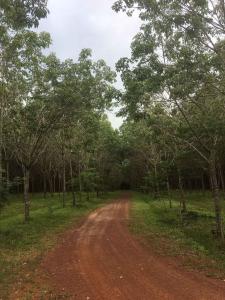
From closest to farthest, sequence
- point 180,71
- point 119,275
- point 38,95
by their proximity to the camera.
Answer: point 119,275
point 180,71
point 38,95

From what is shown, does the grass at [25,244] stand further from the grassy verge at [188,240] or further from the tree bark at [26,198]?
the grassy verge at [188,240]

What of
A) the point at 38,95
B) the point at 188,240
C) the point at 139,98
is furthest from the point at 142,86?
the point at 38,95

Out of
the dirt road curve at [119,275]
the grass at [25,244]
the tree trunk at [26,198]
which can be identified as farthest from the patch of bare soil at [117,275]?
the tree trunk at [26,198]

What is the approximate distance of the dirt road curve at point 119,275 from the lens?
31.8 feet

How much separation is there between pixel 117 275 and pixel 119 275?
6 centimetres

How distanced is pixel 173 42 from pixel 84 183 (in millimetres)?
27833

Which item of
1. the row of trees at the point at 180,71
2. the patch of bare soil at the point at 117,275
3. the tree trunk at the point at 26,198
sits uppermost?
the row of trees at the point at 180,71

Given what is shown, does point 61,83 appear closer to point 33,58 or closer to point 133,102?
point 33,58

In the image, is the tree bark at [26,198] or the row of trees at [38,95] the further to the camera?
the tree bark at [26,198]

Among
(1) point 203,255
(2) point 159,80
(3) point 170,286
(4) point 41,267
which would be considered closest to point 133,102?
(2) point 159,80

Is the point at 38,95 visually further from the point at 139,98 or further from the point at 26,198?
the point at 139,98

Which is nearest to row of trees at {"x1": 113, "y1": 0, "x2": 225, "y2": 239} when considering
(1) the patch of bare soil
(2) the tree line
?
(2) the tree line

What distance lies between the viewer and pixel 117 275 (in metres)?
11.6

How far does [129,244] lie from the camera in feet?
55.8
